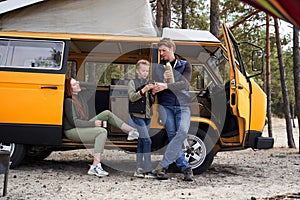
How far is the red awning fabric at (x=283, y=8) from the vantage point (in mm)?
1212

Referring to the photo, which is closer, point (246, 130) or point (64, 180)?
point (64, 180)

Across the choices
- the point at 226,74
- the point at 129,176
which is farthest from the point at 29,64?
the point at 226,74

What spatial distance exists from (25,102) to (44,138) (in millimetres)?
609

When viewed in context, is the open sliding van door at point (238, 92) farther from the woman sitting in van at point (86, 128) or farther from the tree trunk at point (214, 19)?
the tree trunk at point (214, 19)

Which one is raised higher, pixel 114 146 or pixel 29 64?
pixel 29 64

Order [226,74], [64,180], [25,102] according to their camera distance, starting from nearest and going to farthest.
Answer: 1. [64,180]
2. [25,102]
3. [226,74]

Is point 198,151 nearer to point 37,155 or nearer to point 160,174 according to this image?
point 160,174

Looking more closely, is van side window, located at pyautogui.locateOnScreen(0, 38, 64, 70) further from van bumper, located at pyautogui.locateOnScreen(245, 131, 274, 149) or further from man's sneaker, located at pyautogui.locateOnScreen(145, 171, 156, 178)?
van bumper, located at pyautogui.locateOnScreen(245, 131, 274, 149)

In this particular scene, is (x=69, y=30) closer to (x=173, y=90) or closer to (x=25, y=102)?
(x=25, y=102)

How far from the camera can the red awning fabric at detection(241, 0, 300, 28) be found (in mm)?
1212

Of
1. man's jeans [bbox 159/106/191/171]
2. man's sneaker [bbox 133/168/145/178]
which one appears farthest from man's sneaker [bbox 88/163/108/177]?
man's jeans [bbox 159/106/191/171]

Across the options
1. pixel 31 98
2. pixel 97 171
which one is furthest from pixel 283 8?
pixel 31 98

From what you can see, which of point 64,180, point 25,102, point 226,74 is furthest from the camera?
point 226,74

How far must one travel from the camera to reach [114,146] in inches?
271
